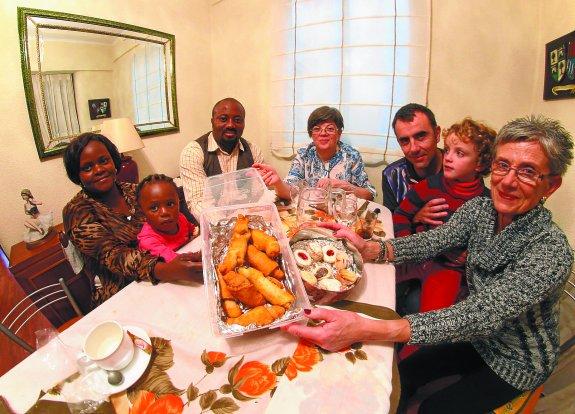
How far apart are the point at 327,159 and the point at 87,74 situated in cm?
187

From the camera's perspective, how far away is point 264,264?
784mm

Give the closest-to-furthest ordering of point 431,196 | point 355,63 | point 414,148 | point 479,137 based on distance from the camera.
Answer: point 479,137, point 431,196, point 414,148, point 355,63

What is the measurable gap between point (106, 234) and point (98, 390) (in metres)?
0.67

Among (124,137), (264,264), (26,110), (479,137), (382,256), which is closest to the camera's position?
(264,264)

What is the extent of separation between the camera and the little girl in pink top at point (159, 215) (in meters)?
1.10

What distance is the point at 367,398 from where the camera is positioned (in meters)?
0.59

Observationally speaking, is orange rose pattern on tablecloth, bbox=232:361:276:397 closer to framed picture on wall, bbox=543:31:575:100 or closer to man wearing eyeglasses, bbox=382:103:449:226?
man wearing eyeglasses, bbox=382:103:449:226

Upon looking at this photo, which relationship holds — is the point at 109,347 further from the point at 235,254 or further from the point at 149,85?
the point at 149,85

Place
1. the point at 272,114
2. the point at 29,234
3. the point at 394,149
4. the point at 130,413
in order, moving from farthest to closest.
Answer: the point at 272,114 < the point at 394,149 < the point at 29,234 < the point at 130,413

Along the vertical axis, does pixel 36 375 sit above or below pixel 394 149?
below

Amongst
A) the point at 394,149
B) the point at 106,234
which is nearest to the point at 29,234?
the point at 106,234

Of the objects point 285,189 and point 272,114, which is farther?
point 272,114

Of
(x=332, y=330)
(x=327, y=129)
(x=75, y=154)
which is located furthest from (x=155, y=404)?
(x=327, y=129)

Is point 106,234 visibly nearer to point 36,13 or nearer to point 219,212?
point 219,212
